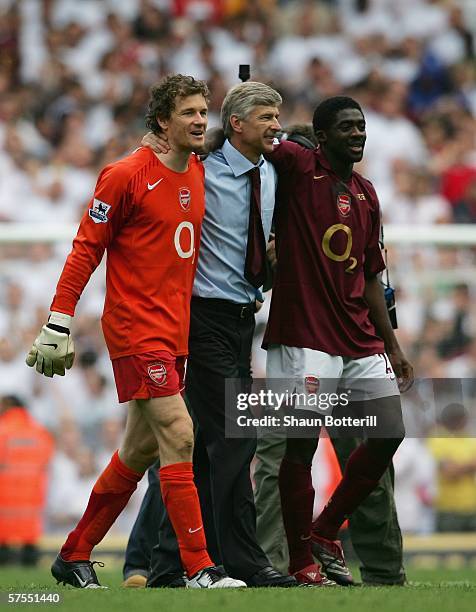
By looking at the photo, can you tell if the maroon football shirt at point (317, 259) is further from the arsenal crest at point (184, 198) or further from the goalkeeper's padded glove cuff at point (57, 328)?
the goalkeeper's padded glove cuff at point (57, 328)

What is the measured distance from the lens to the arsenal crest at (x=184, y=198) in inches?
276

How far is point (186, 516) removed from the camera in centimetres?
682

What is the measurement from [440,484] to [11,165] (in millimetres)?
5535

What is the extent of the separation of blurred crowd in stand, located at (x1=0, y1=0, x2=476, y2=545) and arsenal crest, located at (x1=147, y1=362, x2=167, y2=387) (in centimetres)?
462

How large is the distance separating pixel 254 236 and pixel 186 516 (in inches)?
52.4

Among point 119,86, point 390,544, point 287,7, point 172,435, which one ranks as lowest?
point 390,544

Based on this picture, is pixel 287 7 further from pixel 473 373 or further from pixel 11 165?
pixel 473 373

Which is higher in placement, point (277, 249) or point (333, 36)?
point (333, 36)

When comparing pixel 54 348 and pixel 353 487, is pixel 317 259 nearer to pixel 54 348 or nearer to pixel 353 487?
pixel 353 487

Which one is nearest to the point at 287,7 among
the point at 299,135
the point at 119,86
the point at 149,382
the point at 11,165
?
the point at 119,86

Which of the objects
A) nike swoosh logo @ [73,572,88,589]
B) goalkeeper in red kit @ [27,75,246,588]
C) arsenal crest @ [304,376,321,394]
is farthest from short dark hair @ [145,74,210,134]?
nike swoosh logo @ [73,572,88,589]

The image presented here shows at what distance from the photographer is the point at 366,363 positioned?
7320 mm

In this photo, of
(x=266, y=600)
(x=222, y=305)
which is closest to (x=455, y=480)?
(x=222, y=305)

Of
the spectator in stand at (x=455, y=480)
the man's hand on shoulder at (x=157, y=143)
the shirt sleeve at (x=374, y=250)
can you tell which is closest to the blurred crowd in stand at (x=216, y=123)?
the spectator in stand at (x=455, y=480)
